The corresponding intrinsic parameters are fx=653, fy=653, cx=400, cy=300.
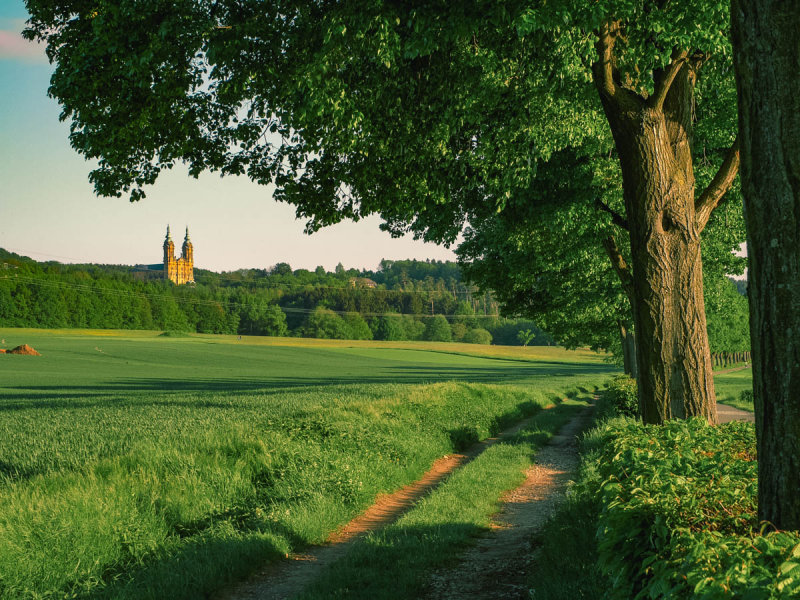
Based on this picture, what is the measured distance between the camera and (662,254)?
26.6 ft

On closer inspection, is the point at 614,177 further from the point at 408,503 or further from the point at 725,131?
the point at 408,503

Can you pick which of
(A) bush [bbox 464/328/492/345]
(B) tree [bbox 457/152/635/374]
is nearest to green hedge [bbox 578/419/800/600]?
(B) tree [bbox 457/152/635/374]

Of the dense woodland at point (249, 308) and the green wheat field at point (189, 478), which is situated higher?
the dense woodland at point (249, 308)

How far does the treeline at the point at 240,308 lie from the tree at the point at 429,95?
7828 cm

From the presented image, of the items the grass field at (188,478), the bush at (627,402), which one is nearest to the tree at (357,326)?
the grass field at (188,478)

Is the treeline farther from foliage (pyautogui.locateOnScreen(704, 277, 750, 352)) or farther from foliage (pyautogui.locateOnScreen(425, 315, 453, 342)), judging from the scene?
foliage (pyautogui.locateOnScreen(704, 277, 750, 352))

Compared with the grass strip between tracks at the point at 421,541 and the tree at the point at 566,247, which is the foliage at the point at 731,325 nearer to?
the tree at the point at 566,247

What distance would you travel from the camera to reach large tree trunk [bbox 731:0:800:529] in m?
3.26

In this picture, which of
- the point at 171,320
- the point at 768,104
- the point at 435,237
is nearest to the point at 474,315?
the point at 171,320

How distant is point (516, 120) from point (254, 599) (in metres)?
6.67

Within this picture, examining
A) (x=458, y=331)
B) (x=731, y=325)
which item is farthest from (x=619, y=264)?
(x=458, y=331)

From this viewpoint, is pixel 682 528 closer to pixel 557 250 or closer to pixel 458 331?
pixel 557 250

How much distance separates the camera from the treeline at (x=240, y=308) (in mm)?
107562

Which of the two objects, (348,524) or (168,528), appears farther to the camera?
(348,524)
